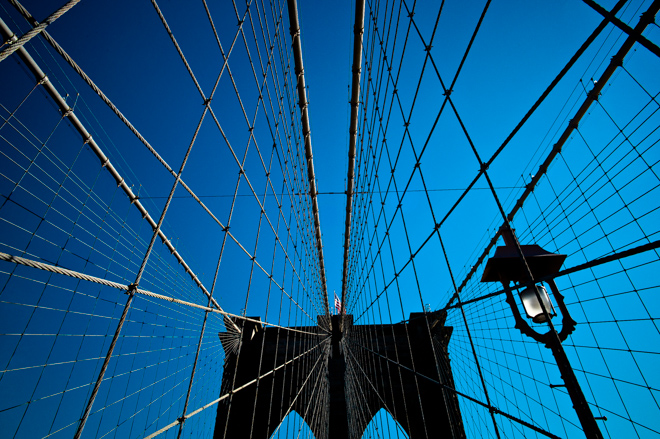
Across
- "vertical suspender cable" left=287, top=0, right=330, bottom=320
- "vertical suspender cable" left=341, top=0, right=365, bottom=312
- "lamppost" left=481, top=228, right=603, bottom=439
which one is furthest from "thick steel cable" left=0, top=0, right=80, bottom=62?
"lamppost" left=481, top=228, right=603, bottom=439

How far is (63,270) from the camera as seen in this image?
961 mm

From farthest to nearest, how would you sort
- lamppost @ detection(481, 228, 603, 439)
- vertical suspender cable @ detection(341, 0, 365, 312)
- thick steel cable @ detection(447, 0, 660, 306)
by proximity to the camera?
1. vertical suspender cable @ detection(341, 0, 365, 312)
2. lamppost @ detection(481, 228, 603, 439)
3. thick steel cable @ detection(447, 0, 660, 306)

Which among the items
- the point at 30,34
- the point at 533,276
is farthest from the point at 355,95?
the point at 30,34

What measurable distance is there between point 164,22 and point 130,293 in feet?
4.44

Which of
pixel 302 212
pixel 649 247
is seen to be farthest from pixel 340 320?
pixel 649 247

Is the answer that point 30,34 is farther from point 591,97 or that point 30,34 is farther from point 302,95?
point 302,95

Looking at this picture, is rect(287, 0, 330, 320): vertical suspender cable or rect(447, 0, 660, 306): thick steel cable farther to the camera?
rect(287, 0, 330, 320): vertical suspender cable

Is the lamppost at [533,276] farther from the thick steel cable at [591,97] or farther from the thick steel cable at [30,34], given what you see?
the thick steel cable at [30,34]

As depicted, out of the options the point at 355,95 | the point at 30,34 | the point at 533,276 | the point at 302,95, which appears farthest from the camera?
the point at 302,95

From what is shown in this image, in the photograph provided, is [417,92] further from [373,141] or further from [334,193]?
[334,193]

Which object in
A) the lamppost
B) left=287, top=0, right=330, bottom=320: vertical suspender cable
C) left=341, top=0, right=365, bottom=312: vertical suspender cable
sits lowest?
the lamppost

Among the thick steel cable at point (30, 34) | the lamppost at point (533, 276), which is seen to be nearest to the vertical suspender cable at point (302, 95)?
the thick steel cable at point (30, 34)

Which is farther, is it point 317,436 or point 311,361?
point 311,361

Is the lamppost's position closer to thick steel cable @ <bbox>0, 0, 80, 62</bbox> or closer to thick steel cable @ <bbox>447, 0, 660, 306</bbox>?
thick steel cable @ <bbox>447, 0, 660, 306</bbox>
